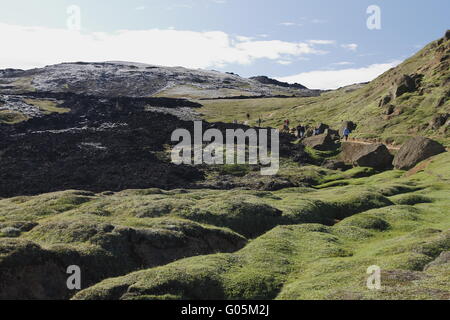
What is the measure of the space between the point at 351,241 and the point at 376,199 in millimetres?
16131

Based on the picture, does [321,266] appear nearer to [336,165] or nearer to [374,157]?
[374,157]

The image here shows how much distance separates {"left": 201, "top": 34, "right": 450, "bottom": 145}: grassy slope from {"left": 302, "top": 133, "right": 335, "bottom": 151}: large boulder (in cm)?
938

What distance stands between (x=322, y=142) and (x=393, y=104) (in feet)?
97.1

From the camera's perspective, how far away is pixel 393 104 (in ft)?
401

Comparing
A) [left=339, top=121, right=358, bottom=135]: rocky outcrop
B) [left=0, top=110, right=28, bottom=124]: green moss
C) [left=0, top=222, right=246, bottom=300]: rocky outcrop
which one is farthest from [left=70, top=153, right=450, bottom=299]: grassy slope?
[left=0, top=110, right=28, bottom=124]: green moss

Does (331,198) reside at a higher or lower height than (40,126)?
lower

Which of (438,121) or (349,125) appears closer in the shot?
(438,121)

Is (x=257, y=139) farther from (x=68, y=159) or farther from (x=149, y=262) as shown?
(x=149, y=262)

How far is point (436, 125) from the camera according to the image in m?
97.4

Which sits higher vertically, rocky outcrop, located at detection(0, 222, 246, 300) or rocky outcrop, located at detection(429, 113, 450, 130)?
rocky outcrop, located at detection(429, 113, 450, 130)

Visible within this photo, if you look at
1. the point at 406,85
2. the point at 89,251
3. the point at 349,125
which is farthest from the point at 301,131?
the point at 89,251

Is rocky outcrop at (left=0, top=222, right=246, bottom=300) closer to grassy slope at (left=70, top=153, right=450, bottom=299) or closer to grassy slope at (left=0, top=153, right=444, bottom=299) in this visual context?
grassy slope at (left=0, top=153, right=444, bottom=299)

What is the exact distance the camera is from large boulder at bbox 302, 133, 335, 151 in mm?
107125
